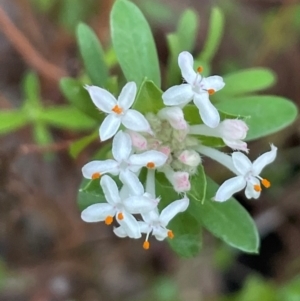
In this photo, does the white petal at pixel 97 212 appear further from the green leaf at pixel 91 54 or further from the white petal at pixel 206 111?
the green leaf at pixel 91 54

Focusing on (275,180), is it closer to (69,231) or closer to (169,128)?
(69,231)

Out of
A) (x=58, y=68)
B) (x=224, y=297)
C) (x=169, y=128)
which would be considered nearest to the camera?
(x=169, y=128)

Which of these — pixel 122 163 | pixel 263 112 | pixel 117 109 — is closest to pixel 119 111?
pixel 117 109

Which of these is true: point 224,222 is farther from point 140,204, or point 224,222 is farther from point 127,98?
point 127,98

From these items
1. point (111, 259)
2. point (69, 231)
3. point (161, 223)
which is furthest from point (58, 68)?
point (161, 223)

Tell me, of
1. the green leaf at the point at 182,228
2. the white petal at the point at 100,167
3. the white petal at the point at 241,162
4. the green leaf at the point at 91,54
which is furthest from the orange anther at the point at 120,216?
the green leaf at the point at 91,54

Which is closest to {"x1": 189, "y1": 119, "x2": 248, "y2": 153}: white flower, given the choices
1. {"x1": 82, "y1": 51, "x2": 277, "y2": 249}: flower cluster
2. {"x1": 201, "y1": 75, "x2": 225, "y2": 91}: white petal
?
{"x1": 82, "y1": 51, "x2": 277, "y2": 249}: flower cluster
